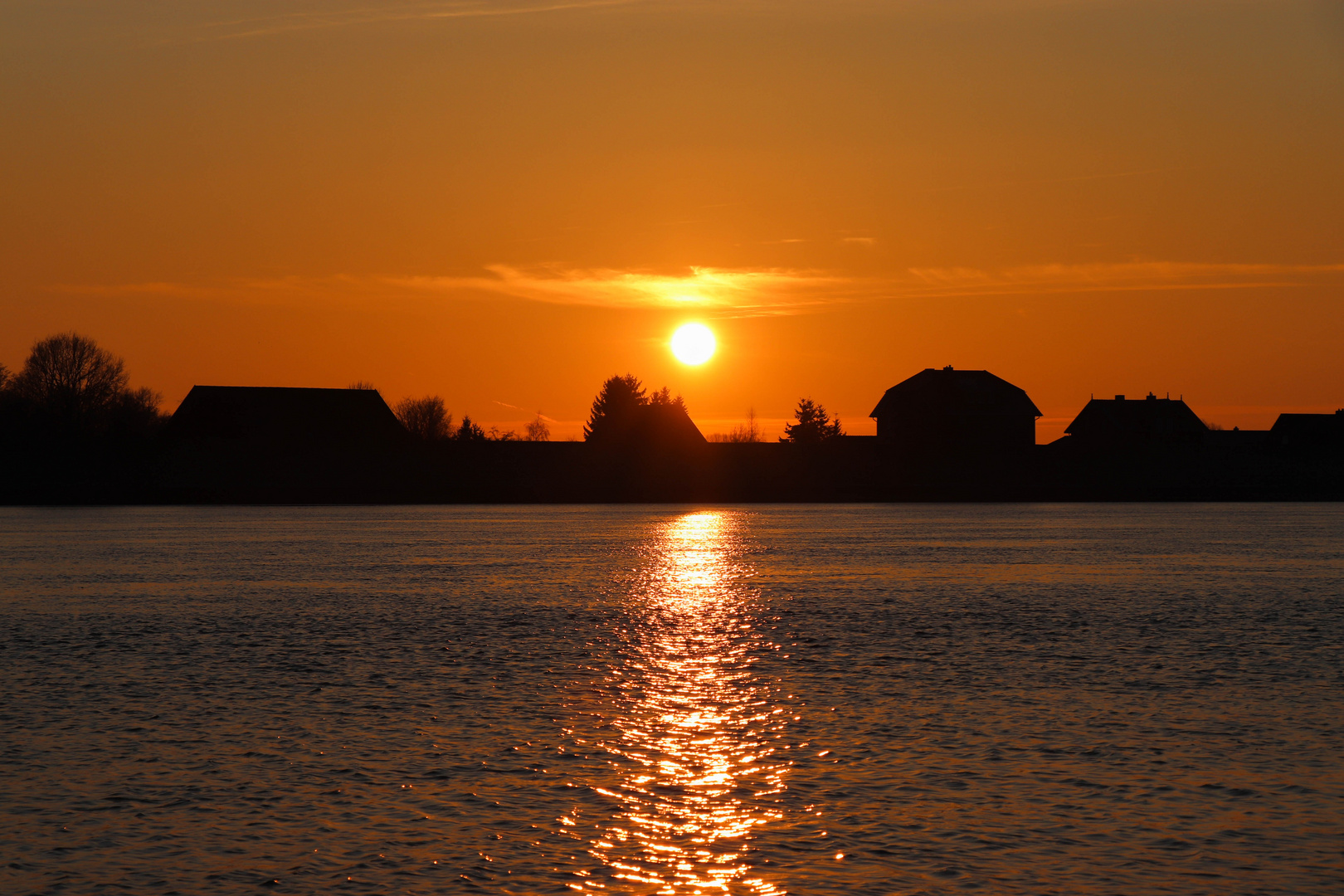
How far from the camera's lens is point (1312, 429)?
135750mm

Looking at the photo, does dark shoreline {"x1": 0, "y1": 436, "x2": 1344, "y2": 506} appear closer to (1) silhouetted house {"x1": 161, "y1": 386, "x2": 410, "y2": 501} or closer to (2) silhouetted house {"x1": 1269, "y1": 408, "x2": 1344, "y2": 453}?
(1) silhouetted house {"x1": 161, "y1": 386, "x2": 410, "y2": 501}

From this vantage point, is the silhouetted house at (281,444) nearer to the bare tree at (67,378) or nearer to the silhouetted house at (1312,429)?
the bare tree at (67,378)

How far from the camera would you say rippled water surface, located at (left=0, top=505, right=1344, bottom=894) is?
27.0 ft

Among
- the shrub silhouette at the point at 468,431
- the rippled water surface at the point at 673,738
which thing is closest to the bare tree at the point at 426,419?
the shrub silhouette at the point at 468,431

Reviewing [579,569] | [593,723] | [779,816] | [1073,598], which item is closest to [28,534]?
[579,569]

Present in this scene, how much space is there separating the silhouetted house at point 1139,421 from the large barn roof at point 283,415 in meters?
64.7

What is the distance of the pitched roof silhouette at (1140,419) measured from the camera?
427 feet

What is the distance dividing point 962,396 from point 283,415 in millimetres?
57270

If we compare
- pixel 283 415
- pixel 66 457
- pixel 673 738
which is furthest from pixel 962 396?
pixel 673 738

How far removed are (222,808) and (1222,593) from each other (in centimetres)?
2213

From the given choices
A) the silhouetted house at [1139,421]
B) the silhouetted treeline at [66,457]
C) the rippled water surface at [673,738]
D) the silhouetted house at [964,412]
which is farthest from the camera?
the silhouetted house at [1139,421]

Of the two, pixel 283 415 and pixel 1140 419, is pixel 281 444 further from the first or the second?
pixel 1140 419

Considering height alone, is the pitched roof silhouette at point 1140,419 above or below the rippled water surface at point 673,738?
above

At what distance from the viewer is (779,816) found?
9.25 m
